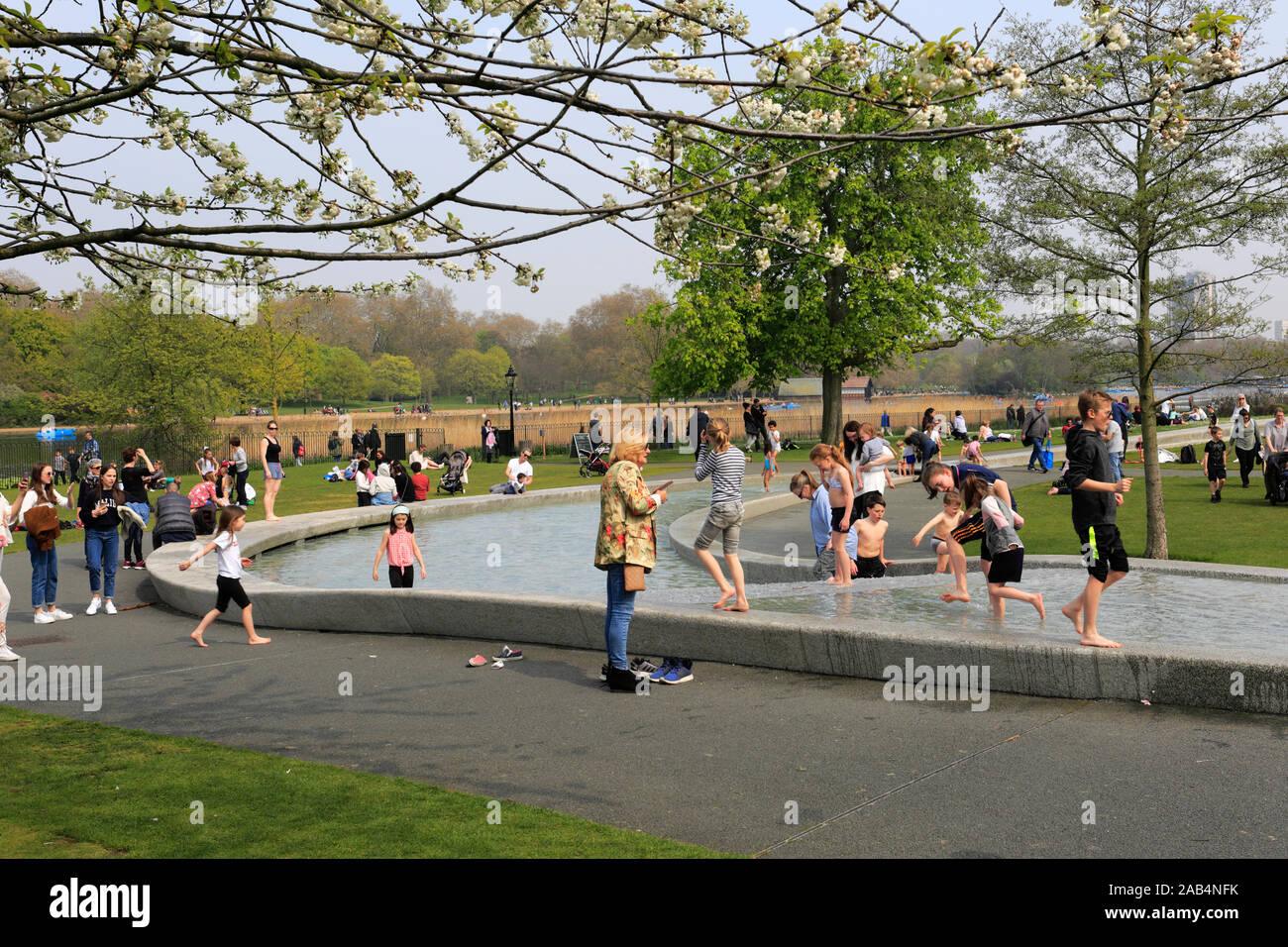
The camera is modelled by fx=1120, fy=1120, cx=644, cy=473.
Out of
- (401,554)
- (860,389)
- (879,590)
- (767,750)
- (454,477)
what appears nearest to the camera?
(767,750)

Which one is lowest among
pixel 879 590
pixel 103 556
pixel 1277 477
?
pixel 879 590

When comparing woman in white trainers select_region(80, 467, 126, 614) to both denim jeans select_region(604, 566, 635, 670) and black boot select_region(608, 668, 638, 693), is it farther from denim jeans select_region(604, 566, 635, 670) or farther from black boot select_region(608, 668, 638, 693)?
black boot select_region(608, 668, 638, 693)

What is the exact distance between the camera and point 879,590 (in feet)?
35.4

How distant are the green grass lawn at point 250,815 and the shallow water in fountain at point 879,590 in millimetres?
3793

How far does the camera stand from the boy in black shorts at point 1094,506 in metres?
7.67

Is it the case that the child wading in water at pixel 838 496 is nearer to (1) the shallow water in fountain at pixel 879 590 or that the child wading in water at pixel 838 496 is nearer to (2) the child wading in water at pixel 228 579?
(1) the shallow water in fountain at pixel 879 590

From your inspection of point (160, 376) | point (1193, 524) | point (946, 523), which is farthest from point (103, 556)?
point (160, 376)

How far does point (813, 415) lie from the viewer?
192 ft

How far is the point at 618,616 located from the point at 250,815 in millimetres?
3391

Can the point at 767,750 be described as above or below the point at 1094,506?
below

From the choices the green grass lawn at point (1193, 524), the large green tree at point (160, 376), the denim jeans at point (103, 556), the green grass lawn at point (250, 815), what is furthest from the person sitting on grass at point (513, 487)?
the green grass lawn at point (250, 815)

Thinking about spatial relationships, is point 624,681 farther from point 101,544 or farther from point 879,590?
point 101,544

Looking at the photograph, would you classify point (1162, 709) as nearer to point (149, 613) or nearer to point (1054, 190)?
point (1054, 190)

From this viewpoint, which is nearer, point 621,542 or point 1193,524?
point 621,542
